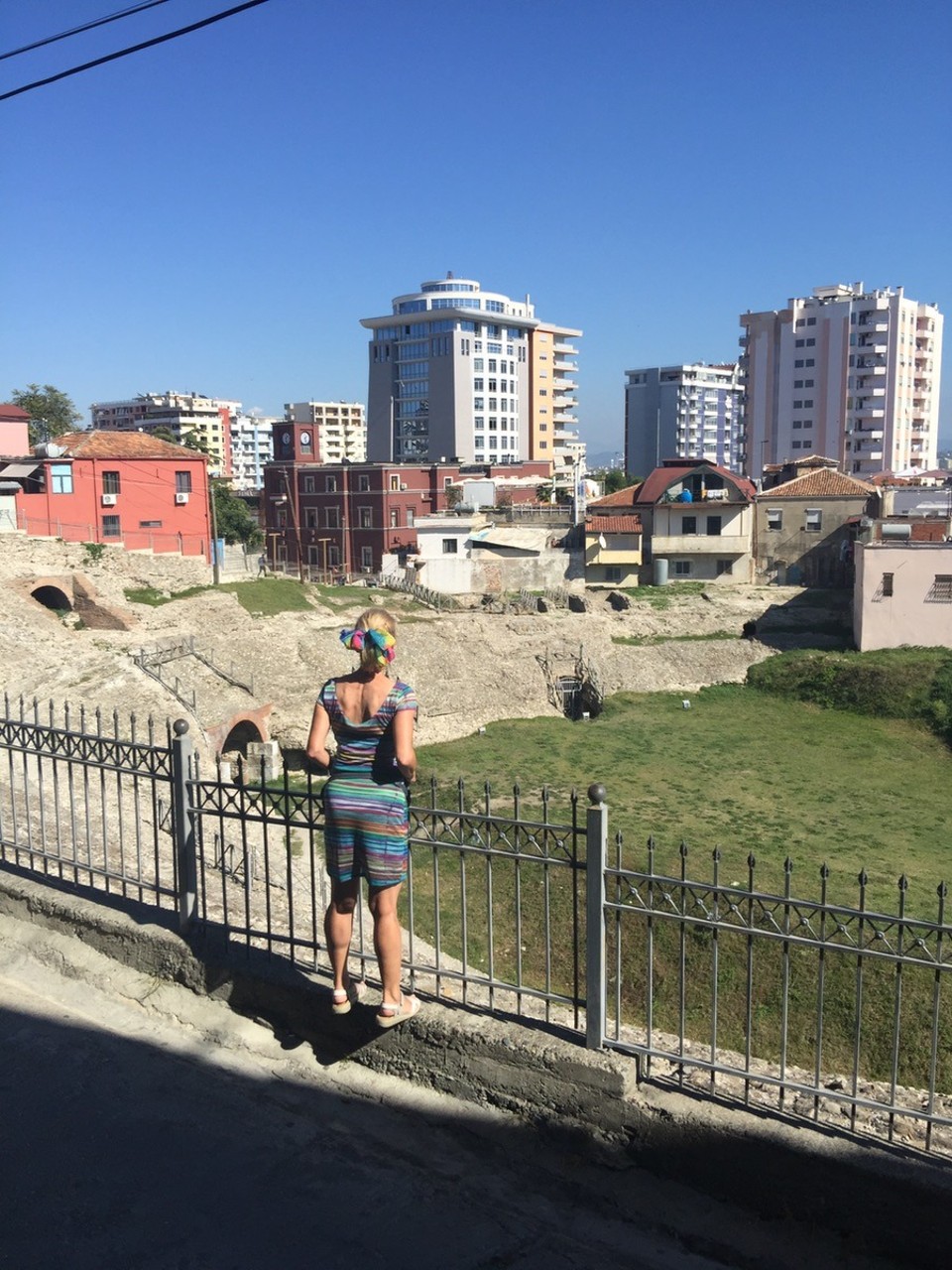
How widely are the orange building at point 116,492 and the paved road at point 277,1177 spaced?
27980mm

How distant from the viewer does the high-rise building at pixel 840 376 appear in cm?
7256

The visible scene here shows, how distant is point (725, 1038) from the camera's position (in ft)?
33.7

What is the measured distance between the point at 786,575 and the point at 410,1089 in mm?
40214

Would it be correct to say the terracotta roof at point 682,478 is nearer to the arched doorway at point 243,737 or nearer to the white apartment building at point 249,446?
the arched doorway at point 243,737

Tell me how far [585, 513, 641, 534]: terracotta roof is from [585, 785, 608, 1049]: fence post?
1541 inches

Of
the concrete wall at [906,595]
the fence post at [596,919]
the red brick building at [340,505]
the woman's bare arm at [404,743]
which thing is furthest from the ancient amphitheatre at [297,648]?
the fence post at [596,919]

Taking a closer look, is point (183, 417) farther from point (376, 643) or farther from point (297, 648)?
point (376, 643)

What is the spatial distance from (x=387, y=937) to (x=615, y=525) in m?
39.3

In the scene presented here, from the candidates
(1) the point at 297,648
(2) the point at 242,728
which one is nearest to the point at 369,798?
(2) the point at 242,728

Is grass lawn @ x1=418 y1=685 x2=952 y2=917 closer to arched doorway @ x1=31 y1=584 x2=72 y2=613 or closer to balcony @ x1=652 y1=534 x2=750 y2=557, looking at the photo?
arched doorway @ x1=31 y1=584 x2=72 y2=613

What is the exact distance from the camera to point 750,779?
852 inches

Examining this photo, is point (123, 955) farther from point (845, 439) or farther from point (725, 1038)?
point (845, 439)

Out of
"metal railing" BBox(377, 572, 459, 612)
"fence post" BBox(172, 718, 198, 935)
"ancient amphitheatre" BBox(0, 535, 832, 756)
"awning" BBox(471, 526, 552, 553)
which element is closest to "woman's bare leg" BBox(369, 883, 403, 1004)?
"fence post" BBox(172, 718, 198, 935)

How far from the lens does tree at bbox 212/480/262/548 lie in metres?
58.7
